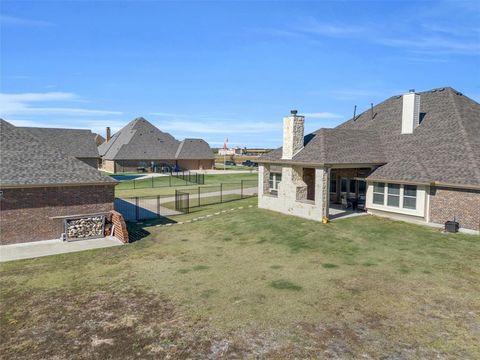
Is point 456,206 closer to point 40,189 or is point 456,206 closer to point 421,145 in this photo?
point 421,145

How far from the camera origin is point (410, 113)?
25.0m

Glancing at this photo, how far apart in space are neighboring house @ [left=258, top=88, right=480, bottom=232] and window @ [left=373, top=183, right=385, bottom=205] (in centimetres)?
6

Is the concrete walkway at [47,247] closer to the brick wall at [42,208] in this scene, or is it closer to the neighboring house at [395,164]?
the brick wall at [42,208]

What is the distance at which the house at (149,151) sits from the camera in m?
64.7

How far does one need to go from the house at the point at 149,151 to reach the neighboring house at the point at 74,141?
21.5 feet

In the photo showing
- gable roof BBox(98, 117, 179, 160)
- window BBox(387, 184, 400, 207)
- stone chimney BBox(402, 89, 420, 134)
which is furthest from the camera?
gable roof BBox(98, 117, 179, 160)

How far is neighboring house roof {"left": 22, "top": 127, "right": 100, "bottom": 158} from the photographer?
55.2m

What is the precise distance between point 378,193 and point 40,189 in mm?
19567

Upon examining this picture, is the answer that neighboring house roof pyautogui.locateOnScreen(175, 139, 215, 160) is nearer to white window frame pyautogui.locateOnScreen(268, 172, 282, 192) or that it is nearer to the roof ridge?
white window frame pyautogui.locateOnScreen(268, 172, 282, 192)

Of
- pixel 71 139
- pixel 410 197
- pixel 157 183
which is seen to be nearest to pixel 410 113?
pixel 410 197

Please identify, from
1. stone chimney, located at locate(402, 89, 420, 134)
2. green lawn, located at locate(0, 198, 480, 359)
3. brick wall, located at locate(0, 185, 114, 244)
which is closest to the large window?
green lawn, located at locate(0, 198, 480, 359)

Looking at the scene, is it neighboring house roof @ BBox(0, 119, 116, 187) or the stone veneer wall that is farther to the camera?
the stone veneer wall

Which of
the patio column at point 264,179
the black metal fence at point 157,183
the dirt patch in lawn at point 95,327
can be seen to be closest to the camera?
the dirt patch in lawn at point 95,327

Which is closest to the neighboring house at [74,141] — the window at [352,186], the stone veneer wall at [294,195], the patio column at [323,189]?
the stone veneer wall at [294,195]
